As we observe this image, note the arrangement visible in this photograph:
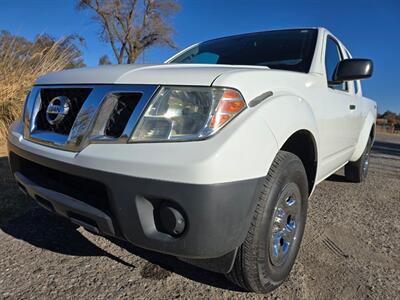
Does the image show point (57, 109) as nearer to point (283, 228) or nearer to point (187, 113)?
point (187, 113)

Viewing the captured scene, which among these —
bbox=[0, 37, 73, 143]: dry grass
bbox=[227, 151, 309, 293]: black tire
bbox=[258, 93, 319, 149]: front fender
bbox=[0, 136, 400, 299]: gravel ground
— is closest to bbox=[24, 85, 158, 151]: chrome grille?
bbox=[258, 93, 319, 149]: front fender

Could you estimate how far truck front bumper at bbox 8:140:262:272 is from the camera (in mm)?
1245

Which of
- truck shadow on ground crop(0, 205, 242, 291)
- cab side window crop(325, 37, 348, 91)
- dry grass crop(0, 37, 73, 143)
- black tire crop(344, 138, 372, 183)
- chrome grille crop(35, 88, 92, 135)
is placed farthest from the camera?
dry grass crop(0, 37, 73, 143)

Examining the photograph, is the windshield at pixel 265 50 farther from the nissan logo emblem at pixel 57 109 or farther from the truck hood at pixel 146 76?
the nissan logo emblem at pixel 57 109

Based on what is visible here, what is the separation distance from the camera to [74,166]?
57.0 inches

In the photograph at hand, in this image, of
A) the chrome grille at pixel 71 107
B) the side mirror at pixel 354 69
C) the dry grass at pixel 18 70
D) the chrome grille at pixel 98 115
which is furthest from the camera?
the dry grass at pixel 18 70

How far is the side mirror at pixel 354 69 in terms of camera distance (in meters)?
2.41

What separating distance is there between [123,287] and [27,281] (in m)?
0.56

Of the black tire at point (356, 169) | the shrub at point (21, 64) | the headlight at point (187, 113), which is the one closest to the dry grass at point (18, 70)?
the shrub at point (21, 64)

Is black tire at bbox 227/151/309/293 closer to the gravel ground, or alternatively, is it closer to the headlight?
the gravel ground

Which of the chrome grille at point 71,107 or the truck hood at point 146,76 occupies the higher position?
the truck hood at point 146,76

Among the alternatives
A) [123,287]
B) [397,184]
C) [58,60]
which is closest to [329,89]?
[123,287]

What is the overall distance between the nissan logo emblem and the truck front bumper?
0.28 meters

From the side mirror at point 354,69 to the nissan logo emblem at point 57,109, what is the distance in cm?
202
